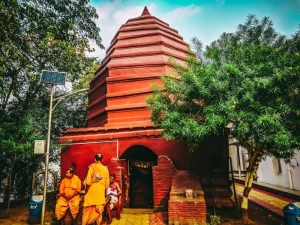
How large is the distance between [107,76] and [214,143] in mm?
5191

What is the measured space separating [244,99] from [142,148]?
4.49 m

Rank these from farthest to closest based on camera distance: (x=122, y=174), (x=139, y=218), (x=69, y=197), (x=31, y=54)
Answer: (x=31, y=54), (x=122, y=174), (x=139, y=218), (x=69, y=197)

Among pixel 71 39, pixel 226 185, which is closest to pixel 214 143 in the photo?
pixel 226 185

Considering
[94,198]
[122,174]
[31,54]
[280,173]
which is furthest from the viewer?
[280,173]

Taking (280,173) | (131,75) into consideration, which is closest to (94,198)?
(131,75)

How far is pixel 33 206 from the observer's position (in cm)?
645

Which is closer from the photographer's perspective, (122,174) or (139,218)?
(139,218)

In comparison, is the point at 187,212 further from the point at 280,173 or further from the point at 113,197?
the point at 280,173

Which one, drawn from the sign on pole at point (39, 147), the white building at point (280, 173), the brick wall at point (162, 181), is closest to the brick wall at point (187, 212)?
the brick wall at point (162, 181)

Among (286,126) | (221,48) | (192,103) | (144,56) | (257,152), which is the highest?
(144,56)

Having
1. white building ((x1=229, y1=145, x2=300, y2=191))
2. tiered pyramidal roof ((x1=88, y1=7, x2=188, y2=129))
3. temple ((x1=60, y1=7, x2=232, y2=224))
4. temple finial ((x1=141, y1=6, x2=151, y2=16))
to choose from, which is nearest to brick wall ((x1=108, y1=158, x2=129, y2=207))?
temple ((x1=60, y1=7, x2=232, y2=224))

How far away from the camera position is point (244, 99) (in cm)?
493

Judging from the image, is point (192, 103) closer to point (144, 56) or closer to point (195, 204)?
point (195, 204)

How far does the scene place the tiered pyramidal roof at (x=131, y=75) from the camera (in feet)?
28.0
